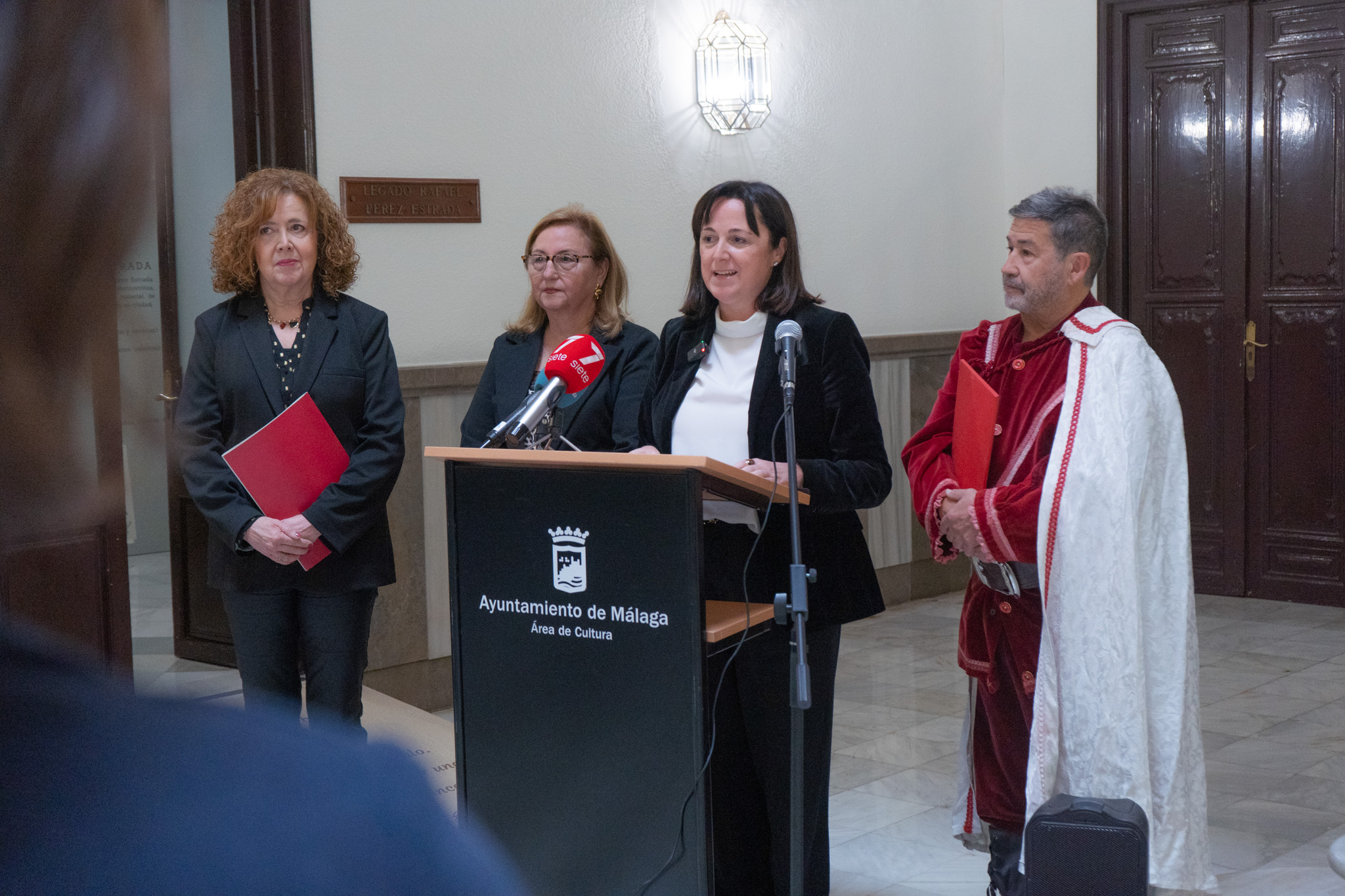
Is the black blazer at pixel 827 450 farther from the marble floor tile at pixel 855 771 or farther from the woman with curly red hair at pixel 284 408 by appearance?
the marble floor tile at pixel 855 771

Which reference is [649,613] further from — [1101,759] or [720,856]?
[1101,759]

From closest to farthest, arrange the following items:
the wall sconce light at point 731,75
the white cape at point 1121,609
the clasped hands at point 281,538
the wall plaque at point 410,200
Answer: the white cape at point 1121,609
the clasped hands at point 281,538
the wall plaque at point 410,200
the wall sconce light at point 731,75

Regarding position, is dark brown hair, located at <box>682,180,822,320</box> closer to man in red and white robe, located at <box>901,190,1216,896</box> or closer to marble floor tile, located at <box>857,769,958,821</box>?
man in red and white robe, located at <box>901,190,1216,896</box>

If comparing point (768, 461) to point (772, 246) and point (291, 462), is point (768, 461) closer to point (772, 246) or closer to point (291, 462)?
point (772, 246)

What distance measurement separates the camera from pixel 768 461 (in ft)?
8.29

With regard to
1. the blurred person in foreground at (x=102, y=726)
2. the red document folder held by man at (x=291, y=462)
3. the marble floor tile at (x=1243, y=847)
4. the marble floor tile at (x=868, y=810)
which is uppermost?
the blurred person in foreground at (x=102, y=726)

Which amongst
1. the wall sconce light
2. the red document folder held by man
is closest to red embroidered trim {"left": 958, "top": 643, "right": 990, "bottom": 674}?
the red document folder held by man

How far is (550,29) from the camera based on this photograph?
5.18 meters

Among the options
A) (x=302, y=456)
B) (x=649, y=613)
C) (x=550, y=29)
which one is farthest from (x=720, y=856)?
(x=550, y=29)

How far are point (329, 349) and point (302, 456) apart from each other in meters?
0.28

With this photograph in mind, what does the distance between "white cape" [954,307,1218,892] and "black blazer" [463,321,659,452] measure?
105 cm

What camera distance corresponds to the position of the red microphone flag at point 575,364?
8.00 ft

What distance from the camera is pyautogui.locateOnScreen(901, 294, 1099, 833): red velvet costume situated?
8.64 ft

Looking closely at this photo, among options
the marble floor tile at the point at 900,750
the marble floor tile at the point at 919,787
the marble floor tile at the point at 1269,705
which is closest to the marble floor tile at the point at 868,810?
the marble floor tile at the point at 919,787
